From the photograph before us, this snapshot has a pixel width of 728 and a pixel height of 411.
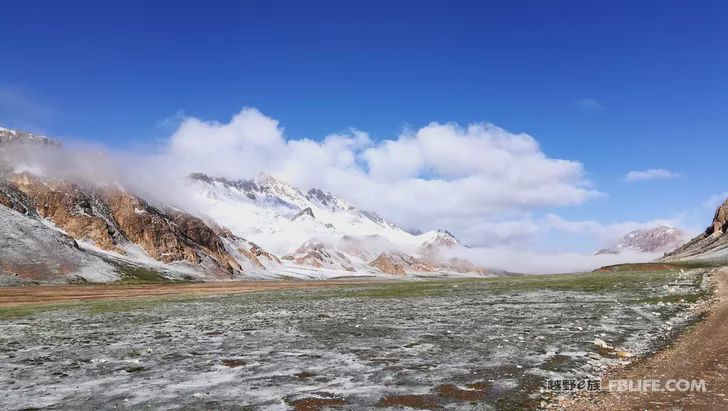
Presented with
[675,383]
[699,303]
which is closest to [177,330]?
[675,383]

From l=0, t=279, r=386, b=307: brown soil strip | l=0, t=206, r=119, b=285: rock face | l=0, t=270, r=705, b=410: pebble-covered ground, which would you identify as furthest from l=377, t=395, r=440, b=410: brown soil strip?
Answer: l=0, t=206, r=119, b=285: rock face

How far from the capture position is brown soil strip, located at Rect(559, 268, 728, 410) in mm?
15023

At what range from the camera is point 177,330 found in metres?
34.5

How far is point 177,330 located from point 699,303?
130 ft

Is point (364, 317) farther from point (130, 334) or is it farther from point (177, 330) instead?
point (130, 334)

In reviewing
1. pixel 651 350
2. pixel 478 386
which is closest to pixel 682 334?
pixel 651 350

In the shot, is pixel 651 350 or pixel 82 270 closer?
pixel 651 350

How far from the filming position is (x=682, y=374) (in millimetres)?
18359

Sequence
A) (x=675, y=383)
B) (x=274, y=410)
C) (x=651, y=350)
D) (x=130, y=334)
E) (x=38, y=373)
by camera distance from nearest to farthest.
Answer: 1. (x=274, y=410)
2. (x=675, y=383)
3. (x=38, y=373)
4. (x=651, y=350)
5. (x=130, y=334)

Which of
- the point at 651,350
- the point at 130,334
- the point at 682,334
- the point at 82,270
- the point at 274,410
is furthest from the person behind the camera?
the point at 82,270

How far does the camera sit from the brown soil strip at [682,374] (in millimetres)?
15023

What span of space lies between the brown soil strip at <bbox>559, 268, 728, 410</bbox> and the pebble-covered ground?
129 cm

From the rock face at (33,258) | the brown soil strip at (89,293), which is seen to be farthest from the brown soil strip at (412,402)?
the rock face at (33,258)

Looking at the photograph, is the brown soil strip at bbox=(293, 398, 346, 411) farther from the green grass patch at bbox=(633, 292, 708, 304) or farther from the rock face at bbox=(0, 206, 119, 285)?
the rock face at bbox=(0, 206, 119, 285)
